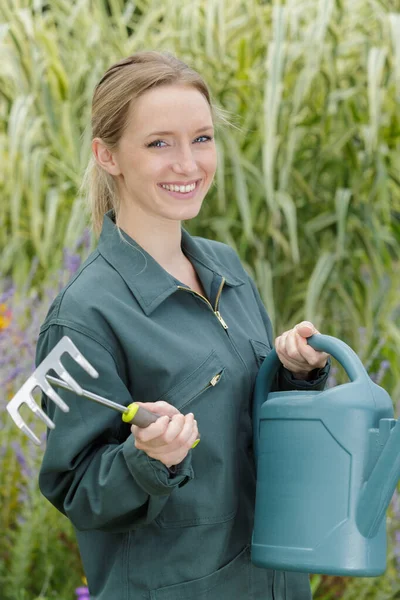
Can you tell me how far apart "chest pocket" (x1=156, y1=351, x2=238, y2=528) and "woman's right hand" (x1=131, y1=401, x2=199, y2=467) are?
0.15 metres

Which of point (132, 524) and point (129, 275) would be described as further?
point (129, 275)

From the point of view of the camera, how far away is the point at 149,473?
1.21 metres

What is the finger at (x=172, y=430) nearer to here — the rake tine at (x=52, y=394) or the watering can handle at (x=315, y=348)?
the rake tine at (x=52, y=394)

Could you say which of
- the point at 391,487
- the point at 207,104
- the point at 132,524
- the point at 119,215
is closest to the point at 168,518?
the point at 132,524

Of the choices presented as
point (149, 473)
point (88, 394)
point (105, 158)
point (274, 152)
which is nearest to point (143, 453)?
point (149, 473)

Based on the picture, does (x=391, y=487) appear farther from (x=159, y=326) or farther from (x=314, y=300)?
(x=314, y=300)

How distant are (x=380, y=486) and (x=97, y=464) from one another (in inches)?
15.2

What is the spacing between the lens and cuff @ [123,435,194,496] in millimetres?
1212

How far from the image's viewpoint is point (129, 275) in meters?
1.42

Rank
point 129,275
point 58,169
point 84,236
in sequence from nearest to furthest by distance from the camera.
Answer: point 129,275
point 84,236
point 58,169

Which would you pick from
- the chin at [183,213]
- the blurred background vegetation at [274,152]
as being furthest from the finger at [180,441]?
the blurred background vegetation at [274,152]

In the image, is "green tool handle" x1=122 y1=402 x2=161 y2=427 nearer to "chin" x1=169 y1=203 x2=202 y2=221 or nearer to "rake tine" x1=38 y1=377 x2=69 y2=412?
"rake tine" x1=38 y1=377 x2=69 y2=412

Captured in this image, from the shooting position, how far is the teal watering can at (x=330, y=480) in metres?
1.32

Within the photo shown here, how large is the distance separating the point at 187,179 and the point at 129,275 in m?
0.17
